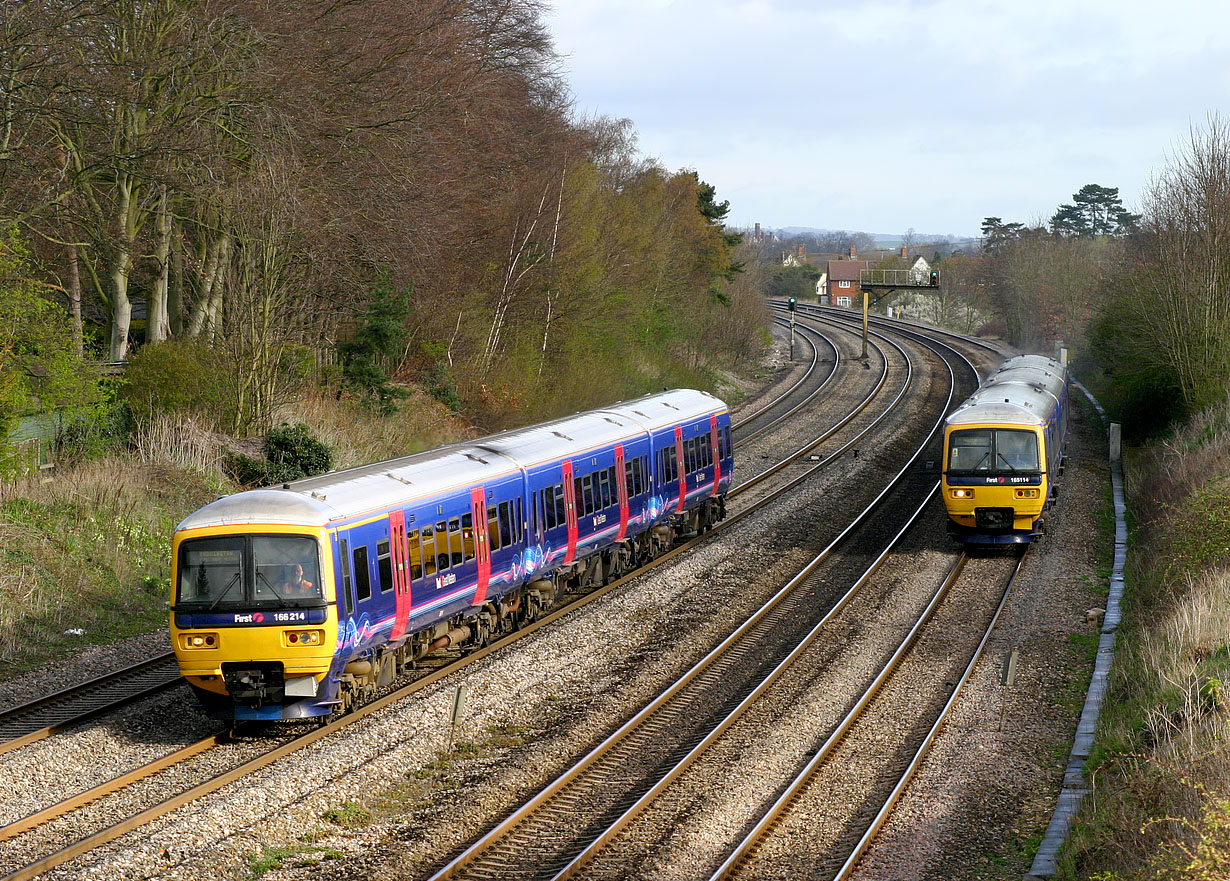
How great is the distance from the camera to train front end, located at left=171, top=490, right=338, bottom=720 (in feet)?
43.6

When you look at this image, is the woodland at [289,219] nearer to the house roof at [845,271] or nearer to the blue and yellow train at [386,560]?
the blue and yellow train at [386,560]

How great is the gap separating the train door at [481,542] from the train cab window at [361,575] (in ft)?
9.08

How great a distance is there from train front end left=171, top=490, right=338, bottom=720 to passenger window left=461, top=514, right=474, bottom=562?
3.28m

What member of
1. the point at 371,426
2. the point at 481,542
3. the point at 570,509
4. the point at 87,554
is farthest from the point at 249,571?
the point at 371,426

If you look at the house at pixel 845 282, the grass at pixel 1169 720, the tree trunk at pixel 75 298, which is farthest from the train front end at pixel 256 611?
the house at pixel 845 282

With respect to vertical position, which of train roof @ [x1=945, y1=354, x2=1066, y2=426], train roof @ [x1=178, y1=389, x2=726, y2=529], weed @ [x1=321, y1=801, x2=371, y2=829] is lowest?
weed @ [x1=321, y1=801, x2=371, y2=829]

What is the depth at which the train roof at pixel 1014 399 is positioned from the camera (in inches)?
966

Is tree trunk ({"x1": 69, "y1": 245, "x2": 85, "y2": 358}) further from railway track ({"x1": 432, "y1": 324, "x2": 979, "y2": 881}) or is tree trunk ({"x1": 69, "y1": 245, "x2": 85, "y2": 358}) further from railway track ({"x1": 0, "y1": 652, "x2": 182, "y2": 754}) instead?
railway track ({"x1": 432, "y1": 324, "x2": 979, "y2": 881})

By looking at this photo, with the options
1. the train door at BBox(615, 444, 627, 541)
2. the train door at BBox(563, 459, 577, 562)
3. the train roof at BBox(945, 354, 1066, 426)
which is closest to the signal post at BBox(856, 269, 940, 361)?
the train roof at BBox(945, 354, 1066, 426)

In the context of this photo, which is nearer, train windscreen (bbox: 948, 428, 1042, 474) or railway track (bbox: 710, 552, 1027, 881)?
railway track (bbox: 710, 552, 1027, 881)

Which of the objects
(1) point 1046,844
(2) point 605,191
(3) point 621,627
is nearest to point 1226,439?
(3) point 621,627

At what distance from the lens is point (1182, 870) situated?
28.2 ft

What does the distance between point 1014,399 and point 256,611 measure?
17869mm

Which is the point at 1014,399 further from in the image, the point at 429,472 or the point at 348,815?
the point at 348,815
